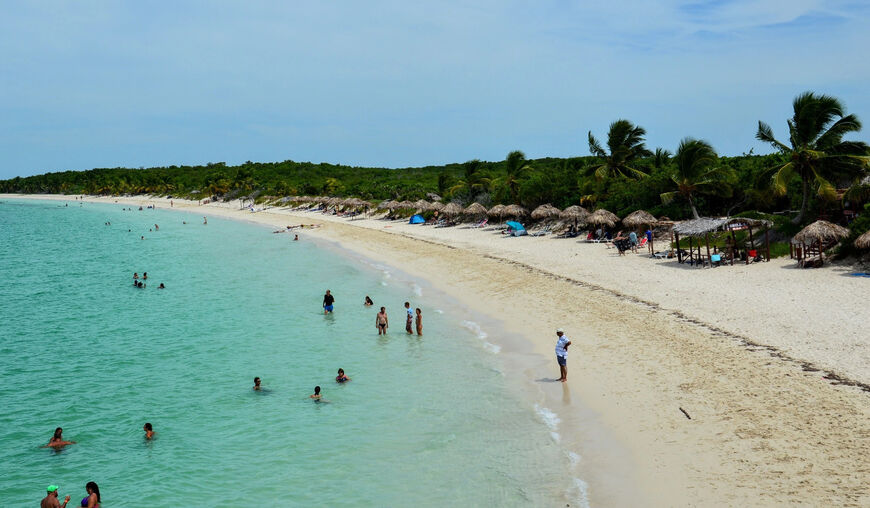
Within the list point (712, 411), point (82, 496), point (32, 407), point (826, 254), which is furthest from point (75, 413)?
point (826, 254)

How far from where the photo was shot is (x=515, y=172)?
43625mm

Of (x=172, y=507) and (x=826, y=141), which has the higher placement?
(x=826, y=141)

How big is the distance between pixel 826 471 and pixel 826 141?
19406mm

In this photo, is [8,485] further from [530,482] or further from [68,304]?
[68,304]

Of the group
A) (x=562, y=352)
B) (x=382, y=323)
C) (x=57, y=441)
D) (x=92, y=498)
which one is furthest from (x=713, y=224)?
(x=57, y=441)

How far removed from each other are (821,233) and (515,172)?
85.6ft

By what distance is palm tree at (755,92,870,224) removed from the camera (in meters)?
21.9

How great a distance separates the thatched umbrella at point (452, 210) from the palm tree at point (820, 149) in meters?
24.5

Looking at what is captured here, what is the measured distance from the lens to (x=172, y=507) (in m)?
8.69

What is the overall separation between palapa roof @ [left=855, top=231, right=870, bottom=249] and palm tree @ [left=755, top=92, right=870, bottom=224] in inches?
170

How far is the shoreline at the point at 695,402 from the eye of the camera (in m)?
7.77

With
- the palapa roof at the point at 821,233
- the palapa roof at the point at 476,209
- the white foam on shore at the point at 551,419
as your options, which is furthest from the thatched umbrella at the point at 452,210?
the white foam on shore at the point at 551,419

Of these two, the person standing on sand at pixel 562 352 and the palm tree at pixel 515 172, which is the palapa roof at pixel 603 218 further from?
the person standing on sand at pixel 562 352

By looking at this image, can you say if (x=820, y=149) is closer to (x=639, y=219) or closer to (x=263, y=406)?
Answer: (x=639, y=219)
